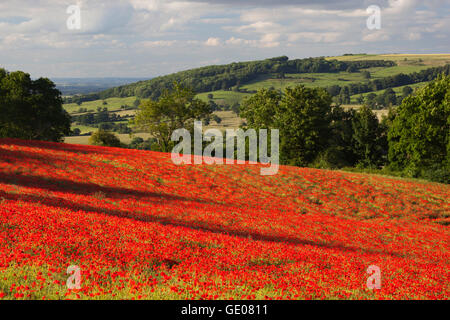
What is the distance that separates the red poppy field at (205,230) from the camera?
29.0 feet

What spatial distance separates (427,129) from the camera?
186 feet

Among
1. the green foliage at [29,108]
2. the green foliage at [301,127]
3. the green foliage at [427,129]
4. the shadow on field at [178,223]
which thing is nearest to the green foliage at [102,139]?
the green foliage at [29,108]

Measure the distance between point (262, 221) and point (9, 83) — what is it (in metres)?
64.8

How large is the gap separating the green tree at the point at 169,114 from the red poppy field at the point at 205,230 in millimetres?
32677

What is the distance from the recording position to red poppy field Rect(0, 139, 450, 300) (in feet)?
29.0

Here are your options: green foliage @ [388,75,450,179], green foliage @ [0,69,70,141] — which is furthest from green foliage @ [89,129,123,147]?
green foliage @ [388,75,450,179]

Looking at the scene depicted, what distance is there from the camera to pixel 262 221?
72.1 ft

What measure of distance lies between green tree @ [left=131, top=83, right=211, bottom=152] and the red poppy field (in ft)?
107

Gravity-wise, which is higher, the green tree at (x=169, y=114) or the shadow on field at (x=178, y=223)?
the green tree at (x=169, y=114)

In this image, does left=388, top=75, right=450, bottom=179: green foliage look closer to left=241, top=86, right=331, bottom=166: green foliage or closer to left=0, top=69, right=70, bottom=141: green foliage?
left=241, top=86, right=331, bottom=166: green foliage

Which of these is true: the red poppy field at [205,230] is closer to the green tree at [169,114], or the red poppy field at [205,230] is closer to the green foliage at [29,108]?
the green tree at [169,114]
